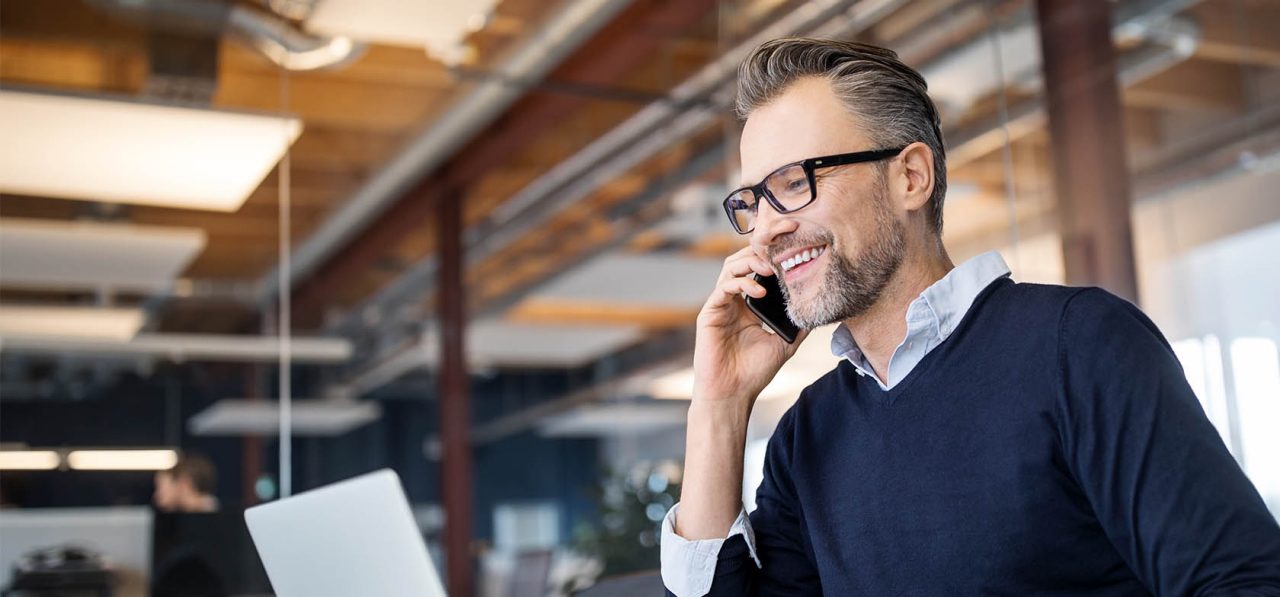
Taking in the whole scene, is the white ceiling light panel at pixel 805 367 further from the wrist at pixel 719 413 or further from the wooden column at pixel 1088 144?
the wrist at pixel 719 413

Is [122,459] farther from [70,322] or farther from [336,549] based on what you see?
[336,549]

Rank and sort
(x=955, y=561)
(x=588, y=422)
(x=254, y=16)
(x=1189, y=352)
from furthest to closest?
(x=588, y=422) → (x=254, y=16) → (x=1189, y=352) → (x=955, y=561)

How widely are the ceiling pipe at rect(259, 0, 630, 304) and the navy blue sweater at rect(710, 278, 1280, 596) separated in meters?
3.44

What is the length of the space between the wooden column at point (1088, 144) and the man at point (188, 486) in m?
2.99

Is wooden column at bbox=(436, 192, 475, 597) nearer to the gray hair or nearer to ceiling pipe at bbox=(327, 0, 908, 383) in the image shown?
ceiling pipe at bbox=(327, 0, 908, 383)

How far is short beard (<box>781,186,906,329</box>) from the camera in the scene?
159 centimetres

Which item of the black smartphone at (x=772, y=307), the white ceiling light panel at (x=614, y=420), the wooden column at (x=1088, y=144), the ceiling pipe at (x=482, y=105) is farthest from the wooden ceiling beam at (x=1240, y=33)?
the black smartphone at (x=772, y=307)

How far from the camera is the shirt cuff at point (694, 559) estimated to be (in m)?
1.68

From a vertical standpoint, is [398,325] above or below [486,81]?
below

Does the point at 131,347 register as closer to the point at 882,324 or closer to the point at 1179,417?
the point at 882,324

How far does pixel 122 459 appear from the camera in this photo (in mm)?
3988

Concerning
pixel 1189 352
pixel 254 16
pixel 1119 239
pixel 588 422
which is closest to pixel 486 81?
pixel 254 16

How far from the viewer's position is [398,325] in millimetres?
4875

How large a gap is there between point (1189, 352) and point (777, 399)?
4.47 feet
